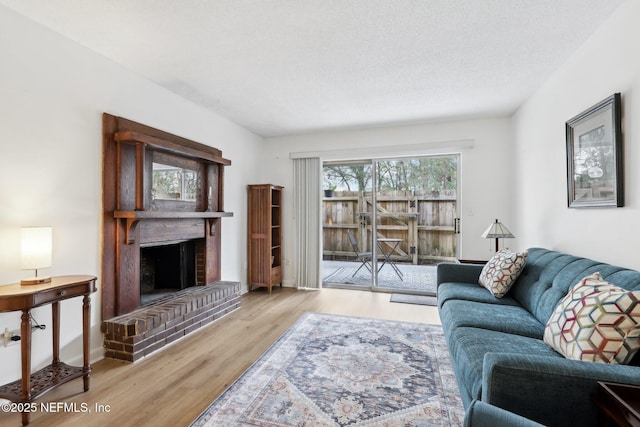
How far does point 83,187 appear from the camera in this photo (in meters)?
2.33

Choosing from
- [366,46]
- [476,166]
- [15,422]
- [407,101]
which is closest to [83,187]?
[15,422]

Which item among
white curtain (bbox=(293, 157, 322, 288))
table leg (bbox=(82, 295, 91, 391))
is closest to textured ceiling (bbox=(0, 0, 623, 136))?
white curtain (bbox=(293, 157, 322, 288))

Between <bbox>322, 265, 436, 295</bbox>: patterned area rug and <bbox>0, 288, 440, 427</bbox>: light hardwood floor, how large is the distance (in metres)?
0.97

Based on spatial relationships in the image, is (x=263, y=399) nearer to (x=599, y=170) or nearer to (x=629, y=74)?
(x=599, y=170)

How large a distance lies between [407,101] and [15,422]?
4.01m

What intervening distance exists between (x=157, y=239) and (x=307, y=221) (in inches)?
89.3

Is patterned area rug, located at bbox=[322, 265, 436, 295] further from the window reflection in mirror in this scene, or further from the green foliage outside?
the window reflection in mirror

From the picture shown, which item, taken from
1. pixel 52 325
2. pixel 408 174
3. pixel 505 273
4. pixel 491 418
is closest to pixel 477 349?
pixel 491 418

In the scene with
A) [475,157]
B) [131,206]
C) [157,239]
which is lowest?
[157,239]

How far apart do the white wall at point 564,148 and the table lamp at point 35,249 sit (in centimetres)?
355

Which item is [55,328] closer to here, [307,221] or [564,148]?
[307,221]

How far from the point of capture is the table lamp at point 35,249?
182 cm

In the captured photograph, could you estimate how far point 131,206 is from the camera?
105 inches

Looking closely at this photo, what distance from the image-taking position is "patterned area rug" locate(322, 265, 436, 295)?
15.1 ft
